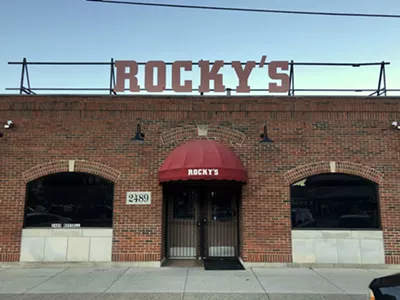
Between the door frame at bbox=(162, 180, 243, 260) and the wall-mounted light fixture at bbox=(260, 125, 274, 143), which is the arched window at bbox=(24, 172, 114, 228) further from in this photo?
the wall-mounted light fixture at bbox=(260, 125, 274, 143)

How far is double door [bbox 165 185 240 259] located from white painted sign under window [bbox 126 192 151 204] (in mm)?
841

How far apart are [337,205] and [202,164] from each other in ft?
14.1

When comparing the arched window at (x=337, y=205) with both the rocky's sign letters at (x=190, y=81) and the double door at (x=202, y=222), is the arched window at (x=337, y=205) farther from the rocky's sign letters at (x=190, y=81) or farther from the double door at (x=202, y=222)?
the rocky's sign letters at (x=190, y=81)

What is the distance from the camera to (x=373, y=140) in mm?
10148

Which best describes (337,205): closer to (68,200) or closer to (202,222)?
(202,222)

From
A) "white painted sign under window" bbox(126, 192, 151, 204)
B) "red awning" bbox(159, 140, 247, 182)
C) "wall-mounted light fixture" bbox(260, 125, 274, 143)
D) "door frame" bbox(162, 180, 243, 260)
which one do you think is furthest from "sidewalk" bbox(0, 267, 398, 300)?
"wall-mounted light fixture" bbox(260, 125, 274, 143)

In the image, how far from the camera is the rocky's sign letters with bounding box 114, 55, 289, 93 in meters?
10.8

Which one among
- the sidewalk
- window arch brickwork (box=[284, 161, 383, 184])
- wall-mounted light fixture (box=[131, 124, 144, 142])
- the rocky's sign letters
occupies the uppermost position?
the rocky's sign letters

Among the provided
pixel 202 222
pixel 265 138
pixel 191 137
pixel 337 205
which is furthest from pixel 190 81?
pixel 337 205

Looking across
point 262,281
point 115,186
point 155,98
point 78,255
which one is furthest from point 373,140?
point 78,255

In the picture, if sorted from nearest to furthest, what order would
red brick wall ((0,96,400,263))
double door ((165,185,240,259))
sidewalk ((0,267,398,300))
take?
sidewalk ((0,267,398,300)), red brick wall ((0,96,400,263)), double door ((165,185,240,259))

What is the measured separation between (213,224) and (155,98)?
434 cm

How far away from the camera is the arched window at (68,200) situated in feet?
32.7

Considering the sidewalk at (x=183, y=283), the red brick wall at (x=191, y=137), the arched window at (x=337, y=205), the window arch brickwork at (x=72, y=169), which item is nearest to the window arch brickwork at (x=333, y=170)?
the red brick wall at (x=191, y=137)
